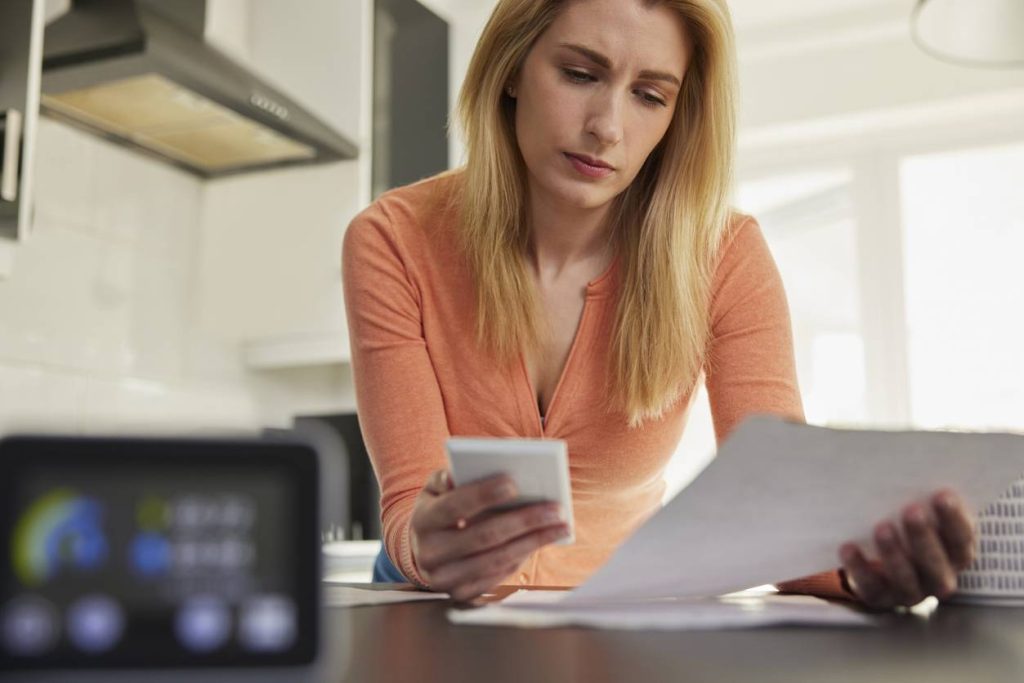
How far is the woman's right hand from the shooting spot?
0.69 m

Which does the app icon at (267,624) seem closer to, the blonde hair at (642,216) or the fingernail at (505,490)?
the fingernail at (505,490)

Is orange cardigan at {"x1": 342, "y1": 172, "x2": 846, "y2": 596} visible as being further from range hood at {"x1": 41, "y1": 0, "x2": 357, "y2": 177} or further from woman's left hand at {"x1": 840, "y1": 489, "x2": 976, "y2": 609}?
range hood at {"x1": 41, "y1": 0, "x2": 357, "y2": 177}

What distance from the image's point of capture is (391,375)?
1.08m

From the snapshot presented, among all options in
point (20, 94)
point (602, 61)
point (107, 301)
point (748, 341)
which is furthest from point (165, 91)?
point (748, 341)

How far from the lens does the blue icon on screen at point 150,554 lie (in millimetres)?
324

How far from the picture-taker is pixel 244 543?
328 millimetres

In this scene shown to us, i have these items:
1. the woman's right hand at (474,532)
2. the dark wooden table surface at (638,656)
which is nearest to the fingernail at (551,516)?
the woman's right hand at (474,532)

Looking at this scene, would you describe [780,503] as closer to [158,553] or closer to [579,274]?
[158,553]

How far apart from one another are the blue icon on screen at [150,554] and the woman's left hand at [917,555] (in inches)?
20.4

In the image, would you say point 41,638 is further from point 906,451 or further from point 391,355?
point 391,355

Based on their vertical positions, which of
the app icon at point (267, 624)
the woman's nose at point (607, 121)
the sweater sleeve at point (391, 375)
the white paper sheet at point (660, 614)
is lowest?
the white paper sheet at point (660, 614)

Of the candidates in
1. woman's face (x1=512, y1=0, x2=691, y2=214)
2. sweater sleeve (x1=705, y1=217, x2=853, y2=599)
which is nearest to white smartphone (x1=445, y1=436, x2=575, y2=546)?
sweater sleeve (x1=705, y1=217, x2=853, y2=599)

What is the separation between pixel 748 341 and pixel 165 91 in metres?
1.65

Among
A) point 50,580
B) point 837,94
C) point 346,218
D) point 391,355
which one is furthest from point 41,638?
point 837,94
